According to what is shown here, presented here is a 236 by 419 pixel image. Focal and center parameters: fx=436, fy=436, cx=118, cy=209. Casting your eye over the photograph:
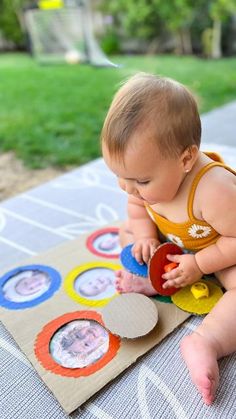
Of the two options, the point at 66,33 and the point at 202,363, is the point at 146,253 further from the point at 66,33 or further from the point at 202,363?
the point at 66,33

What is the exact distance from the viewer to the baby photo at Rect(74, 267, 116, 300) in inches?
28.5

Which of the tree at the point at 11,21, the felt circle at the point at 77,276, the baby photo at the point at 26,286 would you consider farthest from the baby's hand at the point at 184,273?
the tree at the point at 11,21

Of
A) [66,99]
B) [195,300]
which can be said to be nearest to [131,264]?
[195,300]

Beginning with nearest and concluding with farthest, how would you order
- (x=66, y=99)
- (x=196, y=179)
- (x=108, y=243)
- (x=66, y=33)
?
(x=196, y=179), (x=108, y=243), (x=66, y=99), (x=66, y=33)

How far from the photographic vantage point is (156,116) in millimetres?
565

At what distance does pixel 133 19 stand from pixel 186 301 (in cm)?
A: 437

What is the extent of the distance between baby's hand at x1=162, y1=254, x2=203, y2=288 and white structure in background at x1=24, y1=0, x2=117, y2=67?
7.86 feet

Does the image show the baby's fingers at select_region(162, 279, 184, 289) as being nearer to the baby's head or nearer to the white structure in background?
the baby's head

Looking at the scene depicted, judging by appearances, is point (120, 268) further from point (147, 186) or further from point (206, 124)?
point (206, 124)

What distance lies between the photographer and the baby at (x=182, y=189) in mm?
566

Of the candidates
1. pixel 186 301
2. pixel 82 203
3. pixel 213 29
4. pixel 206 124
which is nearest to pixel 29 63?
pixel 213 29

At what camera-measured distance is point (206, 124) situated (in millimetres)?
1714

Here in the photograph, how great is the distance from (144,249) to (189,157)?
19 centimetres

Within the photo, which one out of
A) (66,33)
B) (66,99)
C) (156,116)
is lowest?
(66,99)
